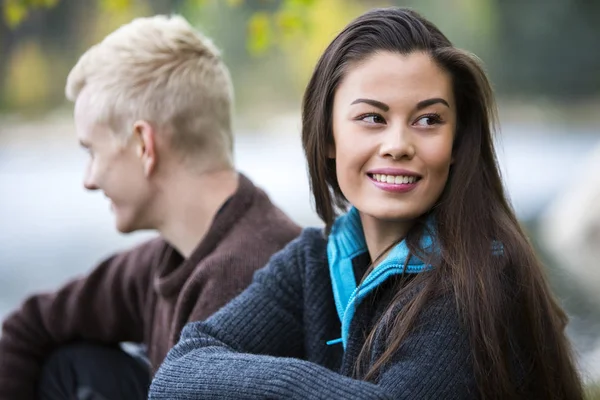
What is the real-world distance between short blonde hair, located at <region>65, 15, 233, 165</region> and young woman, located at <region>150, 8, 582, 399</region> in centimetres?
50

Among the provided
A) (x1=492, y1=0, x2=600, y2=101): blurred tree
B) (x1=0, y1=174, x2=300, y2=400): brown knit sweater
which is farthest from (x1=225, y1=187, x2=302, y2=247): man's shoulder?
(x1=492, y1=0, x2=600, y2=101): blurred tree

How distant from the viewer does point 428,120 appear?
1577mm

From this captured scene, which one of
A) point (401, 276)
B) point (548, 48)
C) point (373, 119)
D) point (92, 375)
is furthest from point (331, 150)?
point (548, 48)

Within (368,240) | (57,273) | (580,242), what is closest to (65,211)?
(57,273)

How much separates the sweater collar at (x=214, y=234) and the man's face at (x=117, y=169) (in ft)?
0.60

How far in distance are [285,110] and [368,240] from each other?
6233 mm

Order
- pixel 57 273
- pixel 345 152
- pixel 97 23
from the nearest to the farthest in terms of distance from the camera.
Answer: pixel 345 152, pixel 57 273, pixel 97 23

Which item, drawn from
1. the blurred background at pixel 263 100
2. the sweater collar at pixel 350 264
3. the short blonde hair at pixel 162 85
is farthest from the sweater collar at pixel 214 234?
the blurred background at pixel 263 100

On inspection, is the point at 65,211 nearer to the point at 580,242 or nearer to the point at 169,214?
the point at 580,242

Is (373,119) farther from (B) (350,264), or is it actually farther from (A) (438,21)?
(A) (438,21)

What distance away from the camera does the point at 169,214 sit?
7.15 feet

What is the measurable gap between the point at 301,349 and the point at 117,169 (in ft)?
2.34

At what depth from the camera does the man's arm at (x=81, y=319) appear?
2408mm

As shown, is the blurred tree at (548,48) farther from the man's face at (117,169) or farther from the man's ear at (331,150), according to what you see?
the man's ear at (331,150)
